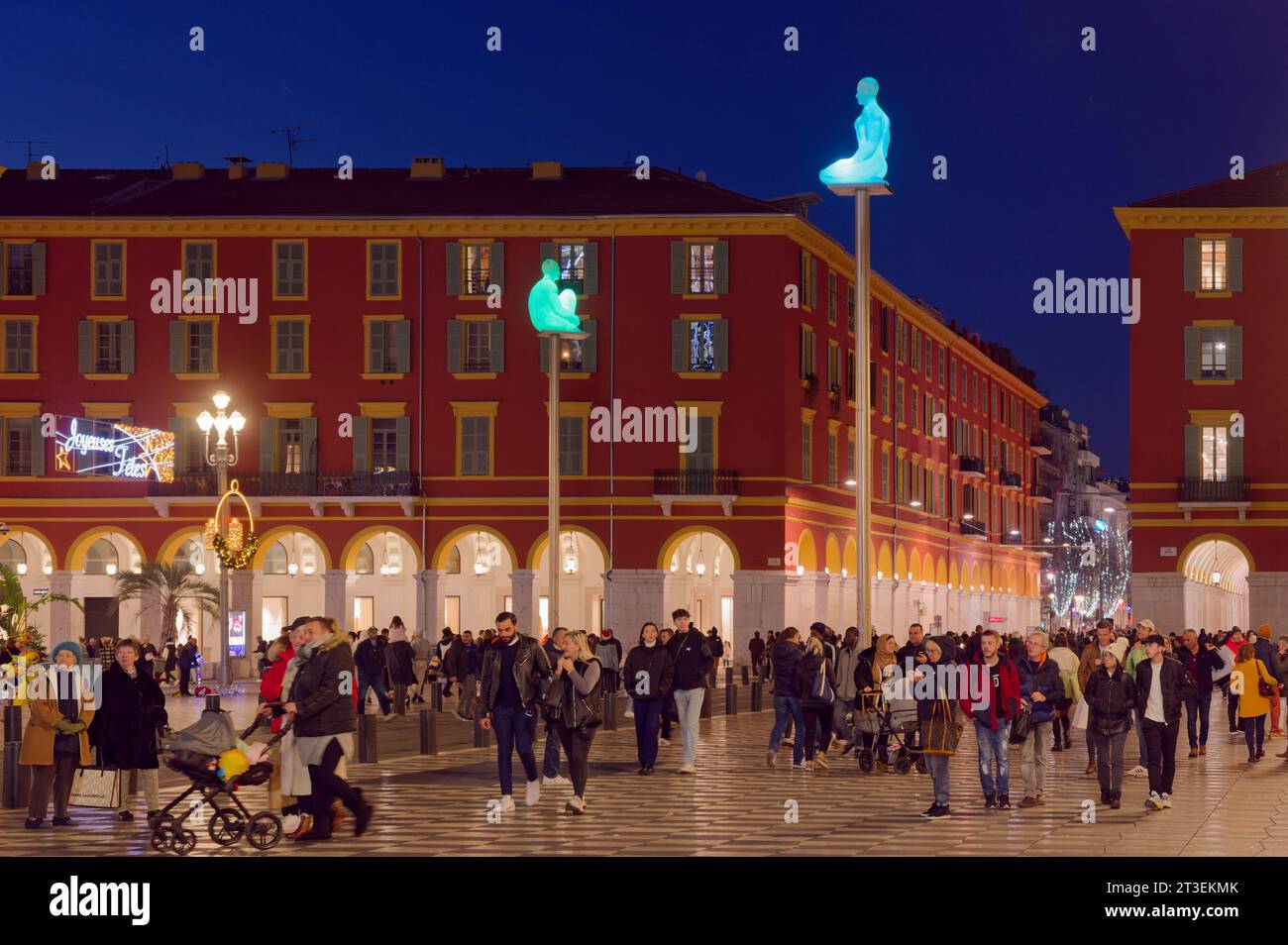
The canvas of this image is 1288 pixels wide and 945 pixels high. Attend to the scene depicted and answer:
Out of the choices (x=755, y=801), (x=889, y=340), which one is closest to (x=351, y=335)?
(x=889, y=340)

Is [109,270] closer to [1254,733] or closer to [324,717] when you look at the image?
[1254,733]

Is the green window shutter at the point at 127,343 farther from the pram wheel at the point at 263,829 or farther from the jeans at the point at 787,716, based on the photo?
the pram wheel at the point at 263,829

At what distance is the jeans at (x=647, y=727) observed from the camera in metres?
24.0

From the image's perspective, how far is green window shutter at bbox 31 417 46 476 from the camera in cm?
6056

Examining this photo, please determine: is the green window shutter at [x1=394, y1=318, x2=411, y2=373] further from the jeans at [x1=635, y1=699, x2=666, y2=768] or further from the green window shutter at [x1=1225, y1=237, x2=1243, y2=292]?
the jeans at [x1=635, y1=699, x2=666, y2=768]

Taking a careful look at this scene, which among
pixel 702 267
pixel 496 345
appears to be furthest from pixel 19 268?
pixel 702 267

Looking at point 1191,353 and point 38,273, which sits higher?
point 38,273

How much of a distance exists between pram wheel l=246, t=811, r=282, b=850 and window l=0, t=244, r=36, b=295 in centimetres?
4870

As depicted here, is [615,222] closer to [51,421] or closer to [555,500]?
[51,421]

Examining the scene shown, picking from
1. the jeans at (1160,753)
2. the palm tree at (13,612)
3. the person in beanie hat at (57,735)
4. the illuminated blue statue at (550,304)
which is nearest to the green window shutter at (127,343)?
the palm tree at (13,612)

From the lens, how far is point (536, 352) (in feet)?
199

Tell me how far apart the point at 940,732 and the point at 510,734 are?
4.15 meters

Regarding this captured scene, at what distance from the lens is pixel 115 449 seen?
5691cm

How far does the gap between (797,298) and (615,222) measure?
611cm
